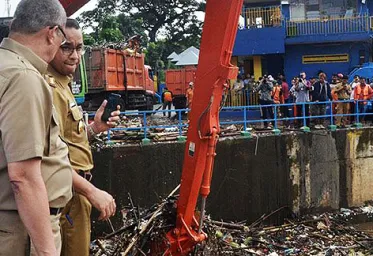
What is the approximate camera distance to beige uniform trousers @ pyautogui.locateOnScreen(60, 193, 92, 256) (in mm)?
3254

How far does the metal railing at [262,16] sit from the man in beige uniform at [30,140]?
20023 mm

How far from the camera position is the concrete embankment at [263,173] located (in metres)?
9.20

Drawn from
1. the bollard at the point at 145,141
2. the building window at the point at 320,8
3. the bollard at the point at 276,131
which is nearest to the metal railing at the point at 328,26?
the building window at the point at 320,8

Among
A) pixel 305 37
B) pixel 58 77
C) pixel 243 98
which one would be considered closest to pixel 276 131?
pixel 58 77

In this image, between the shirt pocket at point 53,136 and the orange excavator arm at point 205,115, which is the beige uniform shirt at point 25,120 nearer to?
the shirt pocket at point 53,136

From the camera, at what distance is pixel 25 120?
1.93m

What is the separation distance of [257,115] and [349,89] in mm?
5233

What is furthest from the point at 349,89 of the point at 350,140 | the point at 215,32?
the point at 215,32

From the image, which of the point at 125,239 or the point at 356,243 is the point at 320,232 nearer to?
the point at 356,243

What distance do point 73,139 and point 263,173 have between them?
24.8 feet

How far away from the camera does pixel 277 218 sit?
1055 centimetres

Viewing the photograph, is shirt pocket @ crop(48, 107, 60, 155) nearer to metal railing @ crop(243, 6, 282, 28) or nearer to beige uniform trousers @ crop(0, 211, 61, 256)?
beige uniform trousers @ crop(0, 211, 61, 256)

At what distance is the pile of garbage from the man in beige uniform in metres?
3.10

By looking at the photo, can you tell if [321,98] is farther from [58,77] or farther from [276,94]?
[58,77]
